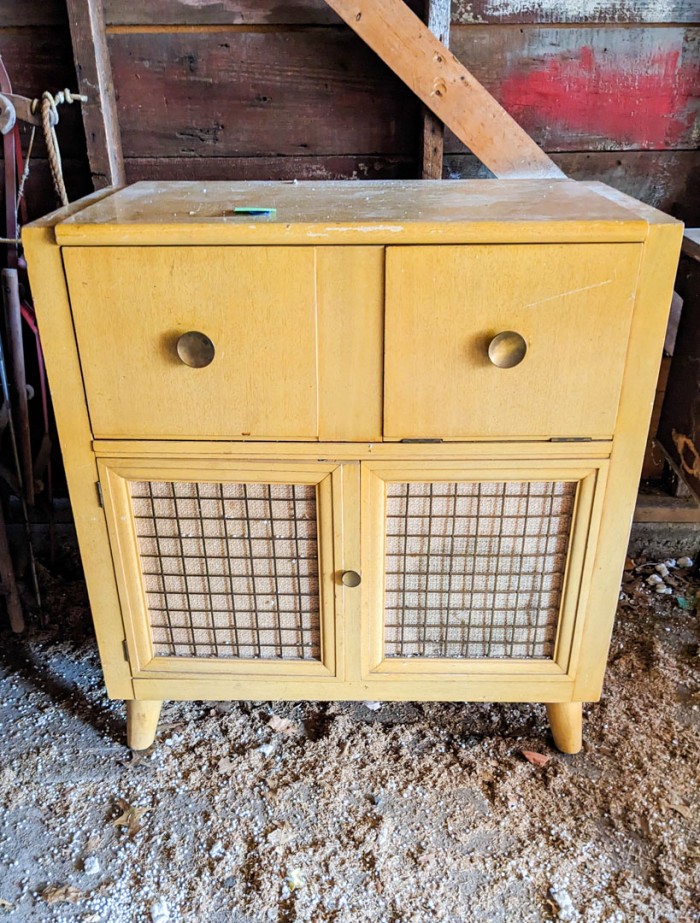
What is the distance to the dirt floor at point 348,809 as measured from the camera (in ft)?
3.78

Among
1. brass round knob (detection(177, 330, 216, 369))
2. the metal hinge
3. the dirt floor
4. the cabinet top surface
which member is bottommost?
the dirt floor

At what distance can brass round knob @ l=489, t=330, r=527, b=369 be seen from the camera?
3.43 ft

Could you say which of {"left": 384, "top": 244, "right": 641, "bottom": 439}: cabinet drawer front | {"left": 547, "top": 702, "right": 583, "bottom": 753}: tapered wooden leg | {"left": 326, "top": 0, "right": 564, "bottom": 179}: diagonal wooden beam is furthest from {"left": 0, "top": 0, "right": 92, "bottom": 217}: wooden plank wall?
{"left": 547, "top": 702, "right": 583, "bottom": 753}: tapered wooden leg

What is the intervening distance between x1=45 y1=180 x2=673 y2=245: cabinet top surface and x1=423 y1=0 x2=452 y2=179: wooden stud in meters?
0.33

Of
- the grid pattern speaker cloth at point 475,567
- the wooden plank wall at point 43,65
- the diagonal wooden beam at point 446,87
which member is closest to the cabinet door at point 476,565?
the grid pattern speaker cloth at point 475,567

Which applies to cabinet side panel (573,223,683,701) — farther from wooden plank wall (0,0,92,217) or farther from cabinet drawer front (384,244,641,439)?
wooden plank wall (0,0,92,217)

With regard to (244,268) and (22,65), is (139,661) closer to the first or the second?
(244,268)

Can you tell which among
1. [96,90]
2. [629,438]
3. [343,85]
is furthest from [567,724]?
[96,90]

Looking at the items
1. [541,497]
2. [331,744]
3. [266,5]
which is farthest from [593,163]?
[331,744]

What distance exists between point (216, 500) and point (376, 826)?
2.04 feet

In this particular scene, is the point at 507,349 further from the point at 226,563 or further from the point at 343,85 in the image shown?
the point at 343,85

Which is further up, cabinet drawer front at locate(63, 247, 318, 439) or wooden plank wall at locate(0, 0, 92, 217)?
wooden plank wall at locate(0, 0, 92, 217)

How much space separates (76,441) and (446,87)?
3.26 feet

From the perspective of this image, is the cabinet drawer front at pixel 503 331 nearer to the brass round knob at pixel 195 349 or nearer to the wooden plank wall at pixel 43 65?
the brass round knob at pixel 195 349
